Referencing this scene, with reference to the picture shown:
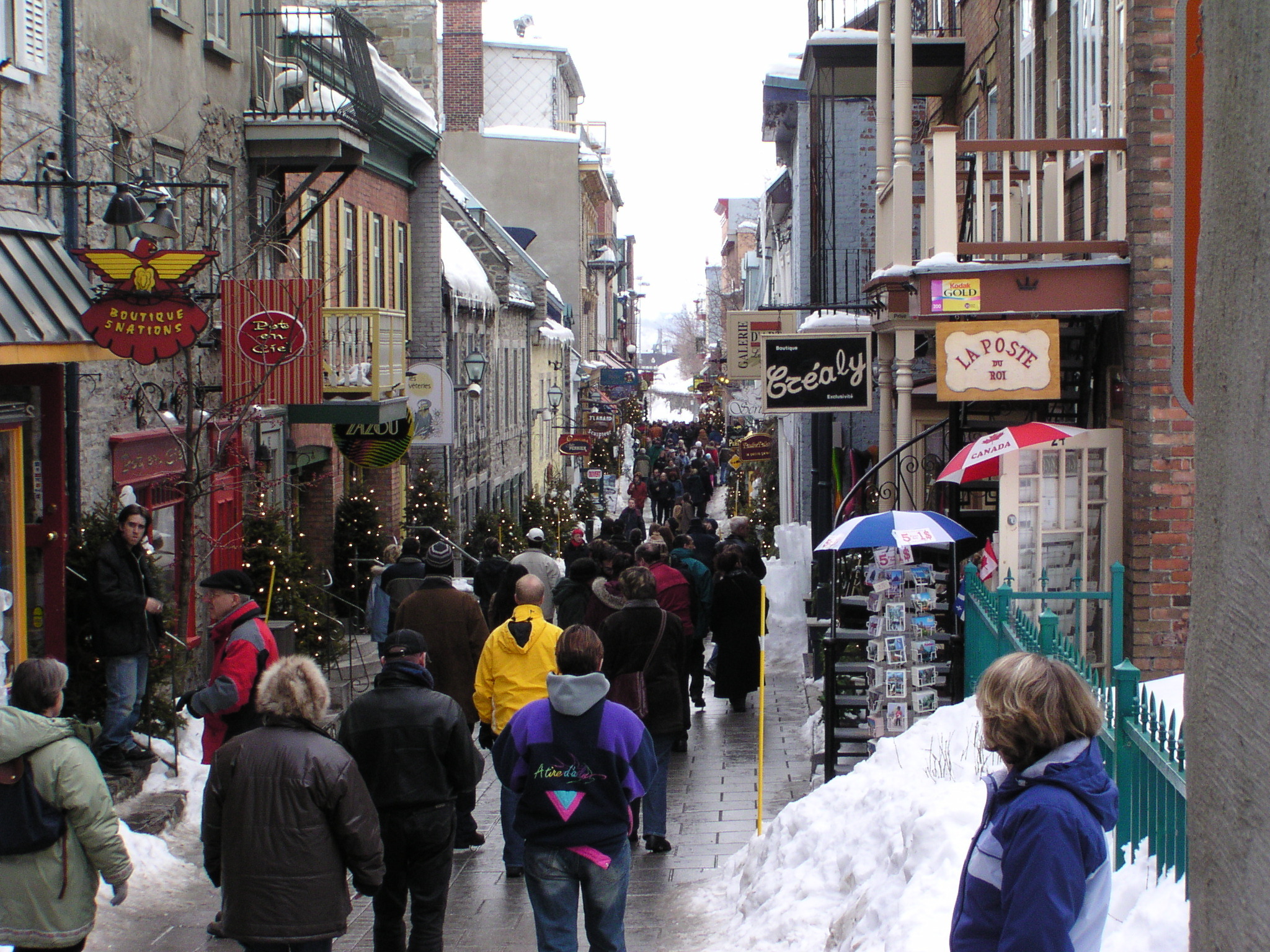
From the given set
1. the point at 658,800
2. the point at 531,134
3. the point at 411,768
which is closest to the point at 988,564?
the point at 658,800

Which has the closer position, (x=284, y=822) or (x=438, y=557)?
(x=284, y=822)

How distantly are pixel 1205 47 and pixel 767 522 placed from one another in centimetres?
2305

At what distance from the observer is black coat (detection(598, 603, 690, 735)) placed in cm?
840

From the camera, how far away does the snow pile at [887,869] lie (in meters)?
4.85

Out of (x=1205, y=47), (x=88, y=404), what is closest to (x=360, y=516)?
(x=88, y=404)

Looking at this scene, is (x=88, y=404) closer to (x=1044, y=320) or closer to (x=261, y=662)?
(x=261, y=662)

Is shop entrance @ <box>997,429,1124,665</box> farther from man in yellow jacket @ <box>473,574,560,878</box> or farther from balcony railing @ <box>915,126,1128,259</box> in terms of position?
man in yellow jacket @ <box>473,574,560,878</box>

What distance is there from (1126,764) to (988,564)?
4734 mm

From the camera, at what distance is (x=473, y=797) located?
27.6 ft

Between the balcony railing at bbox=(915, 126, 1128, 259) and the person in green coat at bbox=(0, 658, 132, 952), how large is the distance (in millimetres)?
6379

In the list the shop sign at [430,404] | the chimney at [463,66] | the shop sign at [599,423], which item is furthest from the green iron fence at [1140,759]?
the chimney at [463,66]

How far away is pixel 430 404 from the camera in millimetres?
19828

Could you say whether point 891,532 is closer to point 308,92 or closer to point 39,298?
point 39,298

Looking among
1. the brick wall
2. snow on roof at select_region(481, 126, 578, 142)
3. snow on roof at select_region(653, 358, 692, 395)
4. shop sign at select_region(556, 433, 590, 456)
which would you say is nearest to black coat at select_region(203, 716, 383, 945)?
the brick wall
